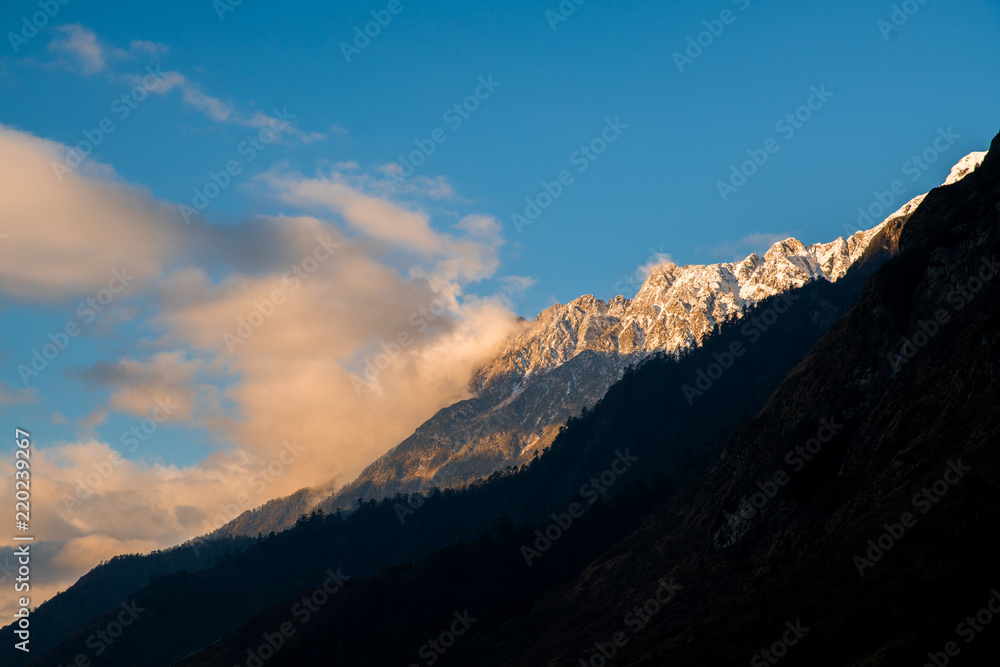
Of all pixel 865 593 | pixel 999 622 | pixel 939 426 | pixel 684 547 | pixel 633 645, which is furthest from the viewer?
pixel 684 547

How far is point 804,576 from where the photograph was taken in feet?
241

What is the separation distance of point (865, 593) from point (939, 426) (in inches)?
1176

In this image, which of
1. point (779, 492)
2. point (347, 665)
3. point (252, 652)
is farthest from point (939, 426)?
point (252, 652)

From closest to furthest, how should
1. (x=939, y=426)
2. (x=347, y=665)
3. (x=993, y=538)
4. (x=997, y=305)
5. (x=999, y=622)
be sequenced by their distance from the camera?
(x=999, y=622), (x=993, y=538), (x=939, y=426), (x=997, y=305), (x=347, y=665)

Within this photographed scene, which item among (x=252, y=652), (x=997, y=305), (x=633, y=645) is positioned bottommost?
(x=633, y=645)

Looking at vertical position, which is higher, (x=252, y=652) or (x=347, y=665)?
(x=252, y=652)

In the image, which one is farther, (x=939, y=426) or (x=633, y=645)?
(x=633, y=645)

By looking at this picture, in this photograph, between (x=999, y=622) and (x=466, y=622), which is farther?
(x=466, y=622)

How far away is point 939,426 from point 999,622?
39956 mm

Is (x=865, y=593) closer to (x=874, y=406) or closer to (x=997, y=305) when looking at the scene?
(x=997, y=305)

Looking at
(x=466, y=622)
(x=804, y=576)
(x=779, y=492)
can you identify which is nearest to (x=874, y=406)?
(x=779, y=492)

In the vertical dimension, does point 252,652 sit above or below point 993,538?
above

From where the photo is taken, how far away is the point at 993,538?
182 feet

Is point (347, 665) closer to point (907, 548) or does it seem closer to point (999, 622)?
point (907, 548)
